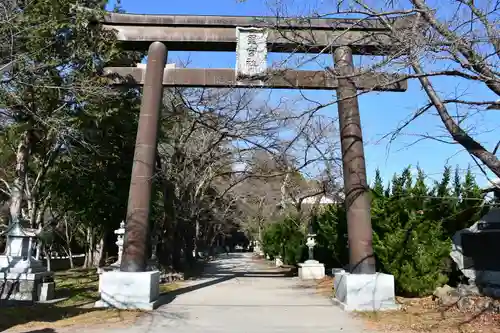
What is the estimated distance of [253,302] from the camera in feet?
43.8

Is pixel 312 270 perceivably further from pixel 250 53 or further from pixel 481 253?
pixel 250 53

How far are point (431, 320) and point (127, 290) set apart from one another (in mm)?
6868

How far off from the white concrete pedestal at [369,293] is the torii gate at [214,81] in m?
0.35

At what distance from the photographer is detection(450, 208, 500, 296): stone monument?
11.5m

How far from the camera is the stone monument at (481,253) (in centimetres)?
1146

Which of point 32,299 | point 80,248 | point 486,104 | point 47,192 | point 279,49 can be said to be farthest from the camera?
point 80,248

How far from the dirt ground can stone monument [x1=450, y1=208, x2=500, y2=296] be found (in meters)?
1.33

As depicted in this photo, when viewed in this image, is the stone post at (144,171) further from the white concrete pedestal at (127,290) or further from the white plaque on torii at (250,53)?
the white plaque on torii at (250,53)

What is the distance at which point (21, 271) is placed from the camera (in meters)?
13.2

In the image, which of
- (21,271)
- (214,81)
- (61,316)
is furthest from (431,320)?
(21,271)

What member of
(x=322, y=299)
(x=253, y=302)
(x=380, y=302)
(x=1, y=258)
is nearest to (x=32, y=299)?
(x=1, y=258)

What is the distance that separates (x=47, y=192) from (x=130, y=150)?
5161 mm

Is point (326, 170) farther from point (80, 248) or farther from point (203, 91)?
point (80, 248)

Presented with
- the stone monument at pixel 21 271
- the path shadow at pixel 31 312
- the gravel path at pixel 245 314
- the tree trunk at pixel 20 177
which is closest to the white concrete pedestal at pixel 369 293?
the gravel path at pixel 245 314
